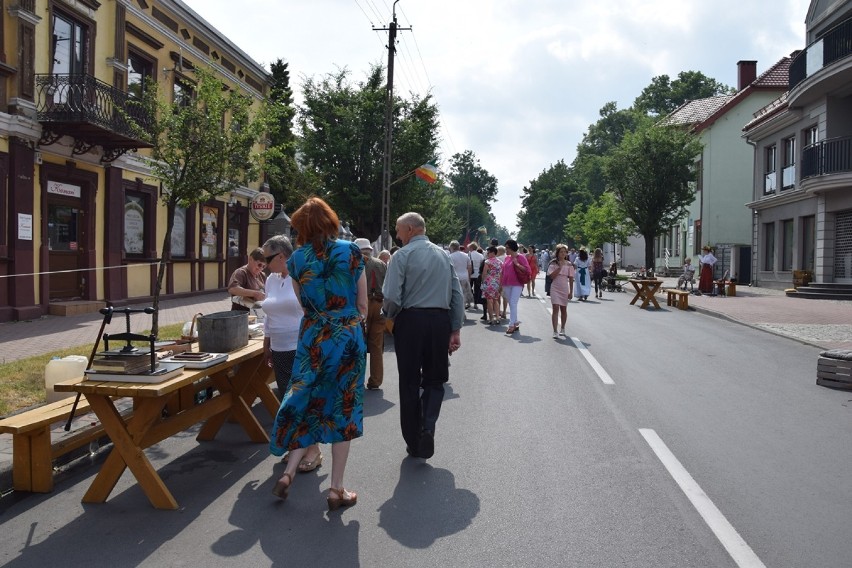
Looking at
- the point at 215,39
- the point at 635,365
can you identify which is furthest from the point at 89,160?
the point at 635,365

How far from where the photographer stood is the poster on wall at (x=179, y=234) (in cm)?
2125

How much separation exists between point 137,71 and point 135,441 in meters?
16.7

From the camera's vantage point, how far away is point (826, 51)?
24.2 metres

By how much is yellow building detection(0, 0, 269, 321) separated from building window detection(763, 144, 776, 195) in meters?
25.5

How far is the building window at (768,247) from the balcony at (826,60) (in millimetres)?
7133

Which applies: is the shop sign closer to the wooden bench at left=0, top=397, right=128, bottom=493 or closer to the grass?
the grass

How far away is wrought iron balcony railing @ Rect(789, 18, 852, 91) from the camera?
915 inches

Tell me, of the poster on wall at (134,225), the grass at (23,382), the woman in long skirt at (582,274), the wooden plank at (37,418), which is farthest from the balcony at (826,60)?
the wooden plank at (37,418)

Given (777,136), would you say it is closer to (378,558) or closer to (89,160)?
(89,160)

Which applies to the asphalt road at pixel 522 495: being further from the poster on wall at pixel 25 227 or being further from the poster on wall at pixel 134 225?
the poster on wall at pixel 134 225

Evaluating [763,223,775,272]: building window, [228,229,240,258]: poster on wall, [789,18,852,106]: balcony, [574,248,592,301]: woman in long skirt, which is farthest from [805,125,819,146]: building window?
[228,229,240,258]: poster on wall

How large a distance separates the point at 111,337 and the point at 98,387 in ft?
1.22

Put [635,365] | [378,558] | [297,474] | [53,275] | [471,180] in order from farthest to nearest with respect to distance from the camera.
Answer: [471,180] → [53,275] → [635,365] → [297,474] → [378,558]

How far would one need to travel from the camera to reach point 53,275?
1523 centimetres
